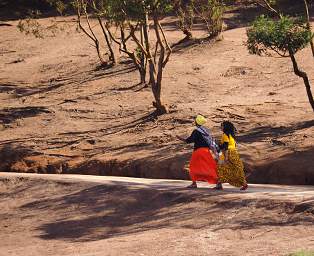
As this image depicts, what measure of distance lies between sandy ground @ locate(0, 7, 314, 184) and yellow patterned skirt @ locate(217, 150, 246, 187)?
2.60 metres

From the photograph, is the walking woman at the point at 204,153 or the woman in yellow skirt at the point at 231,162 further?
the walking woman at the point at 204,153

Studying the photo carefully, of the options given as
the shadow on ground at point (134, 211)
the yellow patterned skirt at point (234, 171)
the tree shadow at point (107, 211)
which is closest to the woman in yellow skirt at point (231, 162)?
the yellow patterned skirt at point (234, 171)

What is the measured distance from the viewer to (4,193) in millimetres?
14203

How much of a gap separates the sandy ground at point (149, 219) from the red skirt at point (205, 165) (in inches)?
8.8

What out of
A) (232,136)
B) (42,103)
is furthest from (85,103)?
(232,136)

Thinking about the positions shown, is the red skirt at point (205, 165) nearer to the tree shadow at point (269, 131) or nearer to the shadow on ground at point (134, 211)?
the shadow on ground at point (134, 211)

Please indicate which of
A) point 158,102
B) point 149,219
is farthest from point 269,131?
point 149,219

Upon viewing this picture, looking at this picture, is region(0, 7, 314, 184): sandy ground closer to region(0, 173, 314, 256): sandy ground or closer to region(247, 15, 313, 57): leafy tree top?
region(247, 15, 313, 57): leafy tree top

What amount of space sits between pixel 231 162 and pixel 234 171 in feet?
0.50

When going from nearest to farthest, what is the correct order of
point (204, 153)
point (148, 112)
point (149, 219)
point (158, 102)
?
1. point (149, 219)
2. point (204, 153)
3. point (158, 102)
4. point (148, 112)

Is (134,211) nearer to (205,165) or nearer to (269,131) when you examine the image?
(205,165)

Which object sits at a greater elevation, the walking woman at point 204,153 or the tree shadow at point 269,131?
the walking woman at point 204,153

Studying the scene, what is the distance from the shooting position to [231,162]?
37.6ft

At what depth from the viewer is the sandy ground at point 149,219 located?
8.96 m
